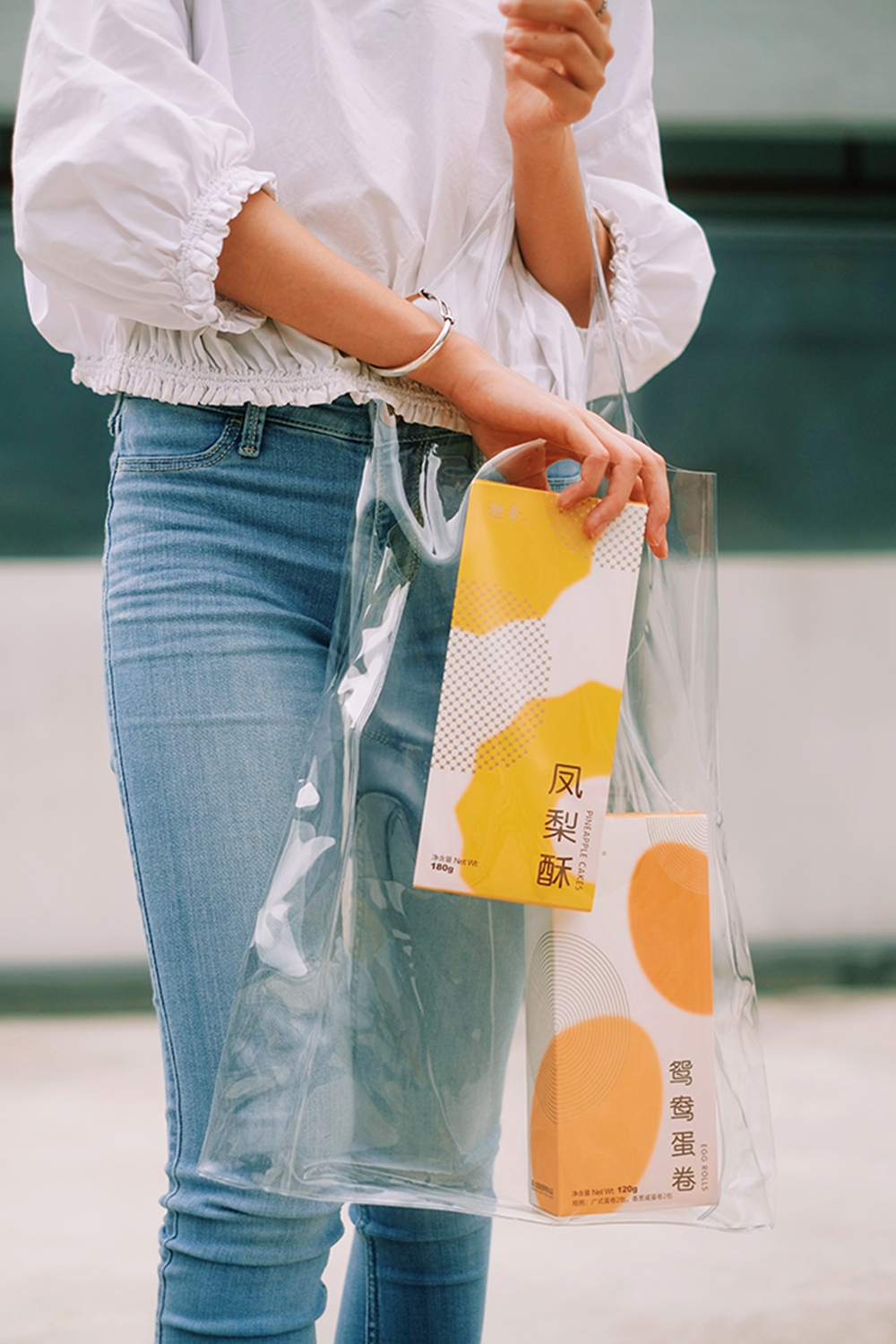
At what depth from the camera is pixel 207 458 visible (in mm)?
583

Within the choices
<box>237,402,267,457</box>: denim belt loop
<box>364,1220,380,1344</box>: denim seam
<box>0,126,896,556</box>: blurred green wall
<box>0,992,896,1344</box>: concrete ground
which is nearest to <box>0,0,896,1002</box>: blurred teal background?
<box>0,126,896,556</box>: blurred green wall

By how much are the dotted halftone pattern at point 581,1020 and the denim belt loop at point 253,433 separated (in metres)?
0.28

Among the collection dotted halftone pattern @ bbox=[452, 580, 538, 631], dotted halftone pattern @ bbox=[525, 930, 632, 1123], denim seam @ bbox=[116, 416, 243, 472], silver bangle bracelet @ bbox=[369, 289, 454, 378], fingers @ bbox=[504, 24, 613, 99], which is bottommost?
dotted halftone pattern @ bbox=[525, 930, 632, 1123]

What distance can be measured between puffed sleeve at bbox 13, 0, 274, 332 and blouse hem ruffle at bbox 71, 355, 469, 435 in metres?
0.03

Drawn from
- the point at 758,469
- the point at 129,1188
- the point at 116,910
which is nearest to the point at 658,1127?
the point at 129,1188

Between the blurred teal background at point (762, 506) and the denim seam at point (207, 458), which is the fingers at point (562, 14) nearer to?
the denim seam at point (207, 458)

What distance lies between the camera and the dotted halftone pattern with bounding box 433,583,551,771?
519mm

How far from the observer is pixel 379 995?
54 cm

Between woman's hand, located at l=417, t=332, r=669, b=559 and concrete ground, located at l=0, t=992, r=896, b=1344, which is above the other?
woman's hand, located at l=417, t=332, r=669, b=559

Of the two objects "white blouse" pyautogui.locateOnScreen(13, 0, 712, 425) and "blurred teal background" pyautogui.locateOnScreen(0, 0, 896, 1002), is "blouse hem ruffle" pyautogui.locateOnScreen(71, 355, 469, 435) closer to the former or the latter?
"white blouse" pyautogui.locateOnScreen(13, 0, 712, 425)

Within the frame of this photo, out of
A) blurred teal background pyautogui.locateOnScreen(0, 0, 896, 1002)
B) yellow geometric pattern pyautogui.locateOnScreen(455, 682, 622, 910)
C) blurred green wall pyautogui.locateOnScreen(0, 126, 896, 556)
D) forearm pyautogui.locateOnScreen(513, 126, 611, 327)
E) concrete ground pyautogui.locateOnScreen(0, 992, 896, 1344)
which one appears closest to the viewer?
yellow geometric pattern pyautogui.locateOnScreen(455, 682, 622, 910)

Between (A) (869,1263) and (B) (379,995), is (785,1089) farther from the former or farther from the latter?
(B) (379,995)

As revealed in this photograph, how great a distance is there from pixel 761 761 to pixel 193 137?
7.46 feet

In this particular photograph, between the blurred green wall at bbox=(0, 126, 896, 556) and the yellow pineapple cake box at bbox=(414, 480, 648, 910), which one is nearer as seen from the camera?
the yellow pineapple cake box at bbox=(414, 480, 648, 910)
